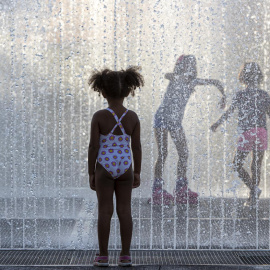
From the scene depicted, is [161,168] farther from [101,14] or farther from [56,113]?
[56,113]

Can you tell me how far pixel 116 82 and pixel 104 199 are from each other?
0.72 m

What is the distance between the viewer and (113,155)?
4133mm

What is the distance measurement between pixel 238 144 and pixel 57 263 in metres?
2.56

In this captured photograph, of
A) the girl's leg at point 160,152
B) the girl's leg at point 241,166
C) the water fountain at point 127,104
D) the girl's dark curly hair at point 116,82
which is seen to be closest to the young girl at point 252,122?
the girl's leg at point 241,166

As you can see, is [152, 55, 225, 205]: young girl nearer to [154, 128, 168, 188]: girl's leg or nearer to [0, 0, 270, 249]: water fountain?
[154, 128, 168, 188]: girl's leg

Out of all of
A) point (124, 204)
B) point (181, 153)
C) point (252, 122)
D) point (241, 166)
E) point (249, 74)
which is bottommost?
point (124, 204)

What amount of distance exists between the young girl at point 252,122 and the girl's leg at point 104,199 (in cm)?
228

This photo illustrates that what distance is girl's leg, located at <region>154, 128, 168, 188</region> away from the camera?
6512mm

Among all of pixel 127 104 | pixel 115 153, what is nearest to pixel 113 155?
pixel 115 153

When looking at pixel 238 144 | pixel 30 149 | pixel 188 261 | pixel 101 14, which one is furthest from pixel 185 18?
pixel 30 149

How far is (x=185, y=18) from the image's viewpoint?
6422mm

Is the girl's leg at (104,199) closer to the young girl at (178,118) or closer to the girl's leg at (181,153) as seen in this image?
the young girl at (178,118)

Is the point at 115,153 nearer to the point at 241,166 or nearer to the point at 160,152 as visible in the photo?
the point at 241,166

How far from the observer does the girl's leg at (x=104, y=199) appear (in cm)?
414
